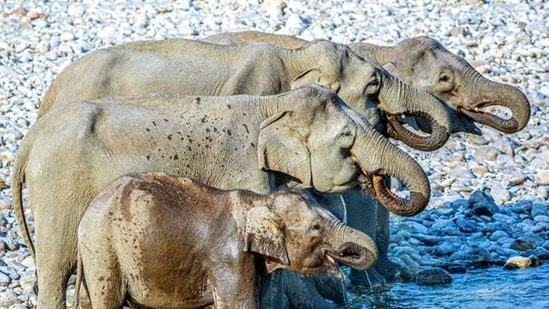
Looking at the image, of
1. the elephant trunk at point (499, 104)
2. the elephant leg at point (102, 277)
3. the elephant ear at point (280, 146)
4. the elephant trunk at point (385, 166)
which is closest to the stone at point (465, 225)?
the elephant trunk at point (499, 104)

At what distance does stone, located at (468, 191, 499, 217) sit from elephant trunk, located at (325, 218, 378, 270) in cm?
606

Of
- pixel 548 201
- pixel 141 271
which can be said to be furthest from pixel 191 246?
pixel 548 201

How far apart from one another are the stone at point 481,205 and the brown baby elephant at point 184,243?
589cm

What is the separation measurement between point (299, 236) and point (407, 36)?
33.6 feet

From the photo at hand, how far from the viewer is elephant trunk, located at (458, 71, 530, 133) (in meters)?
13.9

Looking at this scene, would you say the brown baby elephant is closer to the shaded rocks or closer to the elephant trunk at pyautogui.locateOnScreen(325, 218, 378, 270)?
the elephant trunk at pyautogui.locateOnScreen(325, 218, 378, 270)

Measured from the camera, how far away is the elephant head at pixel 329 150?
11211 millimetres

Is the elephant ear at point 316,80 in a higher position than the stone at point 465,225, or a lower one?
higher

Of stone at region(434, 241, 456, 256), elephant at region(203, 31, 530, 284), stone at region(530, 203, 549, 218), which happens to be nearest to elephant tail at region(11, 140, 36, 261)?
elephant at region(203, 31, 530, 284)

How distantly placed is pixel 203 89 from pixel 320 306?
2.00 meters

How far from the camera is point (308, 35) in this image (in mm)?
19750

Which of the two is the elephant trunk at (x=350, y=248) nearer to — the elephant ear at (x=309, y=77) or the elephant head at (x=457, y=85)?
the elephant ear at (x=309, y=77)

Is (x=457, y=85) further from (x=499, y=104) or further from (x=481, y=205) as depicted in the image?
(x=481, y=205)

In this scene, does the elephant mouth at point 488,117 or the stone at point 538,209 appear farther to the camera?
the stone at point 538,209
